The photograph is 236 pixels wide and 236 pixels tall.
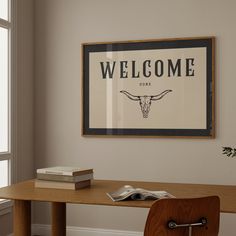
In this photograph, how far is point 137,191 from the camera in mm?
2369

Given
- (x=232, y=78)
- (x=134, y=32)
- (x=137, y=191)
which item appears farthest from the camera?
(x=134, y=32)

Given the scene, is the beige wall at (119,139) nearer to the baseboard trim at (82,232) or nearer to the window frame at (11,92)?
the baseboard trim at (82,232)

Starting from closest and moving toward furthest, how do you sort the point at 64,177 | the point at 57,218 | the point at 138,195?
the point at 138,195 < the point at 64,177 < the point at 57,218

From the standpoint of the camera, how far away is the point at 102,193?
2545mm

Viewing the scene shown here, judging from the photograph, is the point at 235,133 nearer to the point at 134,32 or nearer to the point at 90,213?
the point at 134,32

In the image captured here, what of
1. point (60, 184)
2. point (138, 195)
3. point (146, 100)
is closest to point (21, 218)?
point (60, 184)

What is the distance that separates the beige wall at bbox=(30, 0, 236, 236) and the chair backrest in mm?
1928

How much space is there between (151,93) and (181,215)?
86.1 inches

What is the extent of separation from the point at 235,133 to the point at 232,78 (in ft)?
1.60

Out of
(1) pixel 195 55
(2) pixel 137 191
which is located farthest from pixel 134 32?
(2) pixel 137 191

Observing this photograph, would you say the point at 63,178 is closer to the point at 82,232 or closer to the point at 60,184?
the point at 60,184

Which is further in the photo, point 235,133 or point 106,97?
point 106,97

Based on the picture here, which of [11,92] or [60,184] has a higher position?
[11,92]

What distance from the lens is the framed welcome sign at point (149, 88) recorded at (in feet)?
12.9
